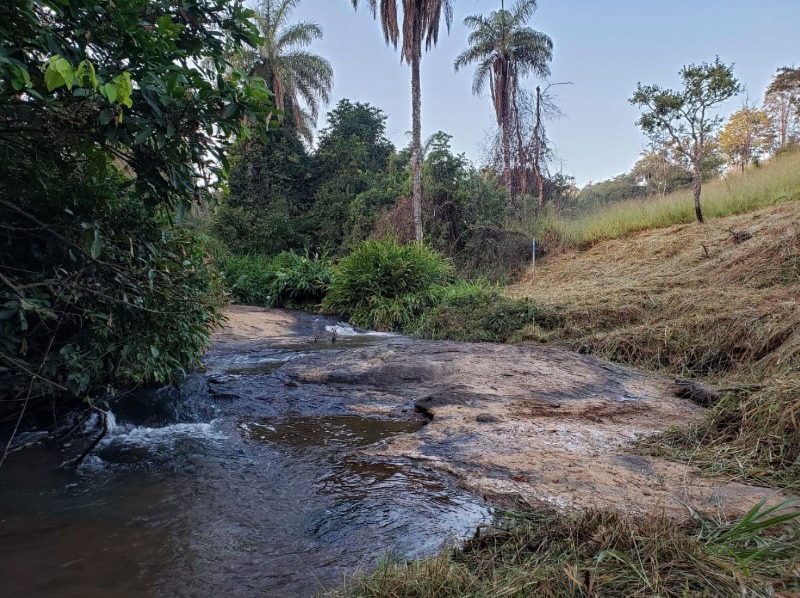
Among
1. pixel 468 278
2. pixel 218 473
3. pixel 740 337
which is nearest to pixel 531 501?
pixel 218 473

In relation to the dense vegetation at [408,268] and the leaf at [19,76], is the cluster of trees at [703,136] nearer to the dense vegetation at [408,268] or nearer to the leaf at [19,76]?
the dense vegetation at [408,268]

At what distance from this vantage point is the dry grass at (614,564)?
4.70 feet

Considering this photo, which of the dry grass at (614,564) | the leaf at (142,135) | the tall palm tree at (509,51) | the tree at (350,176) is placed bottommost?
the dry grass at (614,564)

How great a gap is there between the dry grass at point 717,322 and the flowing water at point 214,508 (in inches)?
61.4

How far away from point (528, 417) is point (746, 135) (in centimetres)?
2418

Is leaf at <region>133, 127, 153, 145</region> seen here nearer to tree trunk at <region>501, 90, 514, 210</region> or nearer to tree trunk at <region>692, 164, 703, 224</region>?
tree trunk at <region>692, 164, 703, 224</region>

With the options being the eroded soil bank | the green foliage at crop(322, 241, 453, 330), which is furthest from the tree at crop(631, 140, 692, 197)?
the eroded soil bank

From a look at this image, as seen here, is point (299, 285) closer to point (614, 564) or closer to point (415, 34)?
point (415, 34)

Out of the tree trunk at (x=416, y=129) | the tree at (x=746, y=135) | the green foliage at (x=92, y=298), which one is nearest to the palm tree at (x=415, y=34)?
the tree trunk at (x=416, y=129)

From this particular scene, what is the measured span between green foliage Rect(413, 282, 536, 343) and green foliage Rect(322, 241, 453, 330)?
839 millimetres

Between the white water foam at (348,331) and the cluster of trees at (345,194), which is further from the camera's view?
the cluster of trees at (345,194)

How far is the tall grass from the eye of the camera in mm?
11359

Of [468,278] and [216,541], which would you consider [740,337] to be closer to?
[216,541]

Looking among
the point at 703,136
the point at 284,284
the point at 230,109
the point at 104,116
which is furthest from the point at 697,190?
the point at 104,116
